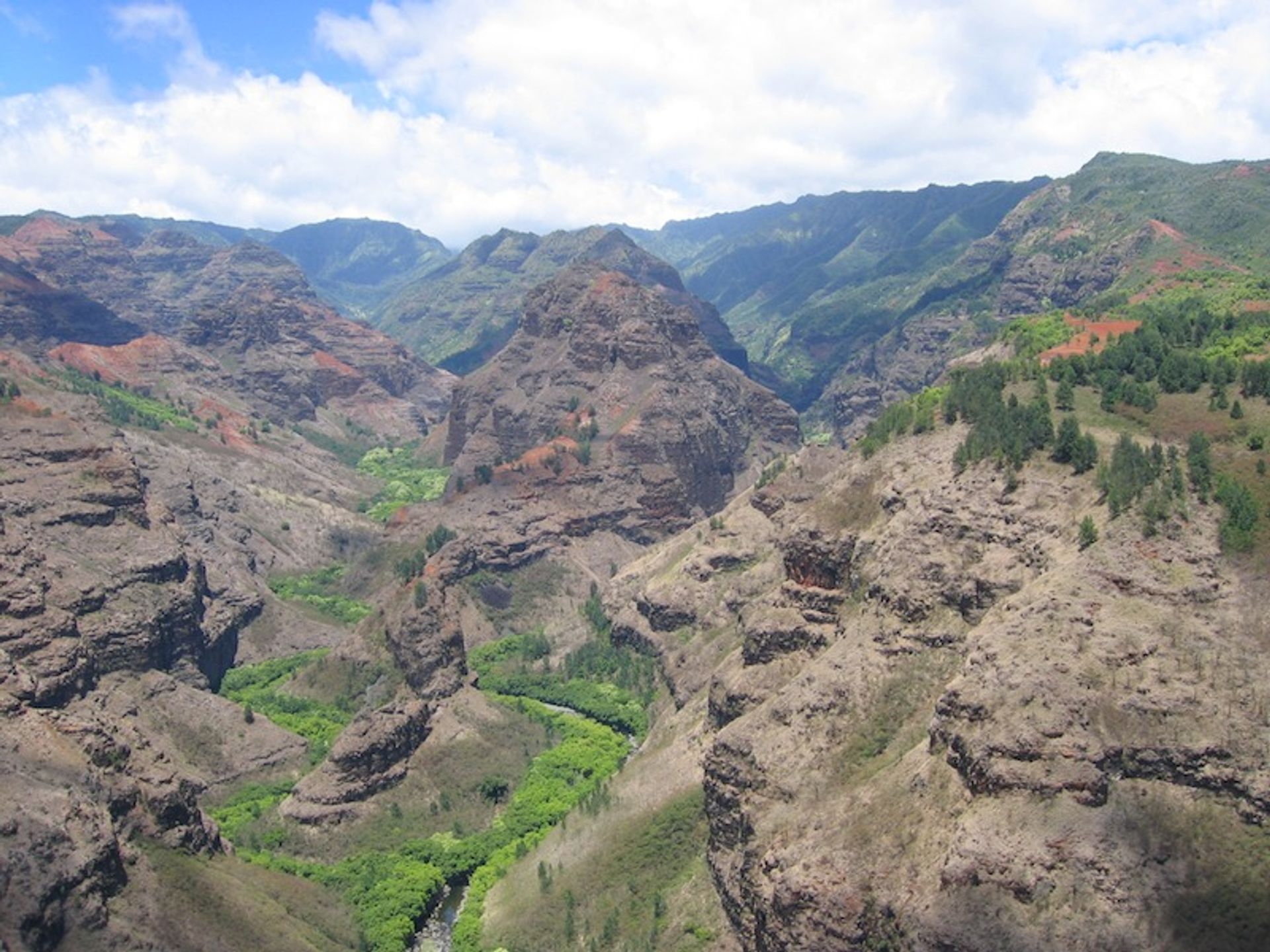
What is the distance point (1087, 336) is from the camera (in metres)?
154

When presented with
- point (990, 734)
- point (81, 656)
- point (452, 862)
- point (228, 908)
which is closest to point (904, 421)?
point (990, 734)

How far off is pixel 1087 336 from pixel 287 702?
12824 centimetres

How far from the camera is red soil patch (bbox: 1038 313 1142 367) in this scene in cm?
14212

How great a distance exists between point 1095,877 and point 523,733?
3897 inches

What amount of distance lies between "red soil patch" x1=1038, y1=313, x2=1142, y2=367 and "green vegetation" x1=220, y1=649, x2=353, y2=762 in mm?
107690

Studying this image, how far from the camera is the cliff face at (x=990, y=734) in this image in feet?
242

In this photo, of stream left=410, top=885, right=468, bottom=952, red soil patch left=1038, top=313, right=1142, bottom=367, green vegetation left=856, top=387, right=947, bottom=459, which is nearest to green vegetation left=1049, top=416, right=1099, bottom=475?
green vegetation left=856, top=387, right=947, bottom=459

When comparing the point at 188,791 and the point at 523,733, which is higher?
the point at 188,791

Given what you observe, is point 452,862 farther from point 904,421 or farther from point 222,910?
point 904,421

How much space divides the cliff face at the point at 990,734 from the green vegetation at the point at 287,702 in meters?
71.1

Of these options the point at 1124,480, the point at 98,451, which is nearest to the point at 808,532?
the point at 1124,480

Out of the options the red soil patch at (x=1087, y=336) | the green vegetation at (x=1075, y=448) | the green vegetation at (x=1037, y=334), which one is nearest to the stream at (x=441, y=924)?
the green vegetation at (x=1075, y=448)

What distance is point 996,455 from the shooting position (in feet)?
354

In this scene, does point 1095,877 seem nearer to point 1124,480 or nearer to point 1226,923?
point 1226,923
